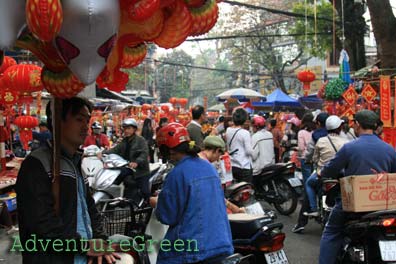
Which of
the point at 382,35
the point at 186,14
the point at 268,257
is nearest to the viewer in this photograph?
the point at 186,14

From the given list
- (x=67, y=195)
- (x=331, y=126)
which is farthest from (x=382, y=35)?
(x=67, y=195)

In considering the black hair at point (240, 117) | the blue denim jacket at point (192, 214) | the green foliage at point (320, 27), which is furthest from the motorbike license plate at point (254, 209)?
the green foliage at point (320, 27)

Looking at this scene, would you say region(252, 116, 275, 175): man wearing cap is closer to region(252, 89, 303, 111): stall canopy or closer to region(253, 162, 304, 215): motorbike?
region(253, 162, 304, 215): motorbike

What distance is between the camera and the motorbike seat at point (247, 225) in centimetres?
411

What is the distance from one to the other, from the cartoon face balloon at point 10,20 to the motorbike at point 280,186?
689cm

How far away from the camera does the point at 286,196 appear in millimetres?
8414

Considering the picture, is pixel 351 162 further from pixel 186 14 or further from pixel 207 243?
pixel 186 14

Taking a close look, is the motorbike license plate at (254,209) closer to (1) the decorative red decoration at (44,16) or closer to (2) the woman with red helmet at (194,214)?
(2) the woman with red helmet at (194,214)

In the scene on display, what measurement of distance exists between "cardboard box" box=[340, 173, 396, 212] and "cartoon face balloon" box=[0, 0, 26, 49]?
3.00 m

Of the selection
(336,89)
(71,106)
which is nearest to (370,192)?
(71,106)

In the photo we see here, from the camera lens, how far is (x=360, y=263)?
424 cm

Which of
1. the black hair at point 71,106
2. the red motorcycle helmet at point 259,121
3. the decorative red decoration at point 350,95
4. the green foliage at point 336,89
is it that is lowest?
the red motorcycle helmet at point 259,121

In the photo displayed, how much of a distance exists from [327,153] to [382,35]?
5.38 meters

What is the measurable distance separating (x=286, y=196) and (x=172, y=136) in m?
5.67
